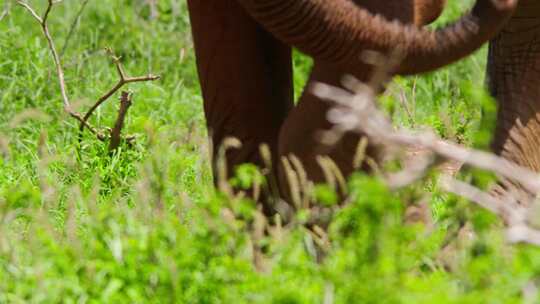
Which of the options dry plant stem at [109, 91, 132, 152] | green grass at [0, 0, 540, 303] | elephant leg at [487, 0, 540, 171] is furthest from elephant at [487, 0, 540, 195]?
dry plant stem at [109, 91, 132, 152]

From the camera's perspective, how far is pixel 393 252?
250 centimetres

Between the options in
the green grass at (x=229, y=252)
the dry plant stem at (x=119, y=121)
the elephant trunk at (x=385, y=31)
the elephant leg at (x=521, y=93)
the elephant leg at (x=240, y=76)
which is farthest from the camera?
the dry plant stem at (x=119, y=121)

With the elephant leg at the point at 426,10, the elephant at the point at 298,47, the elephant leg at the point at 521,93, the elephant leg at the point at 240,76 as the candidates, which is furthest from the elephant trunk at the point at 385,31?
the elephant leg at the point at 521,93

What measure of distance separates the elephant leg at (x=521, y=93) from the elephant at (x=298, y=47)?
1.61 ft

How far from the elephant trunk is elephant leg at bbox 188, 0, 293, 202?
2.26ft

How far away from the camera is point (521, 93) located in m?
4.14

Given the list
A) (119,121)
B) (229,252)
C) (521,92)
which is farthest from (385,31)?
(119,121)

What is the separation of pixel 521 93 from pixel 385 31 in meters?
1.24

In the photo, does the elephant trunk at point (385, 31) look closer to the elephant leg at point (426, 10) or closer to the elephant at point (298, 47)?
the elephant at point (298, 47)

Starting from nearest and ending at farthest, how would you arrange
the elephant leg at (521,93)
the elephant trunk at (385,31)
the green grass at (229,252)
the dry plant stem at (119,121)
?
the green grass at (229,252) → the elephant trunk at (385,31) → the elephant leg at (521,93) → the dry plant stem at (119,121)

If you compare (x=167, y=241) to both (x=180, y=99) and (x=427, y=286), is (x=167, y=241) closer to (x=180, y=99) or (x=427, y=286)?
(x=427, y=286)

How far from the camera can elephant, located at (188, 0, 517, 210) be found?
3.00 metres

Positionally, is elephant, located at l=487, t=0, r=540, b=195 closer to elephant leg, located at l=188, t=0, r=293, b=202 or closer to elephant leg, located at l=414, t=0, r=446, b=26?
elephant leg, located at l=414, t=0, r=446, b=26

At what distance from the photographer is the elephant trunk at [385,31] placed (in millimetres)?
2980
